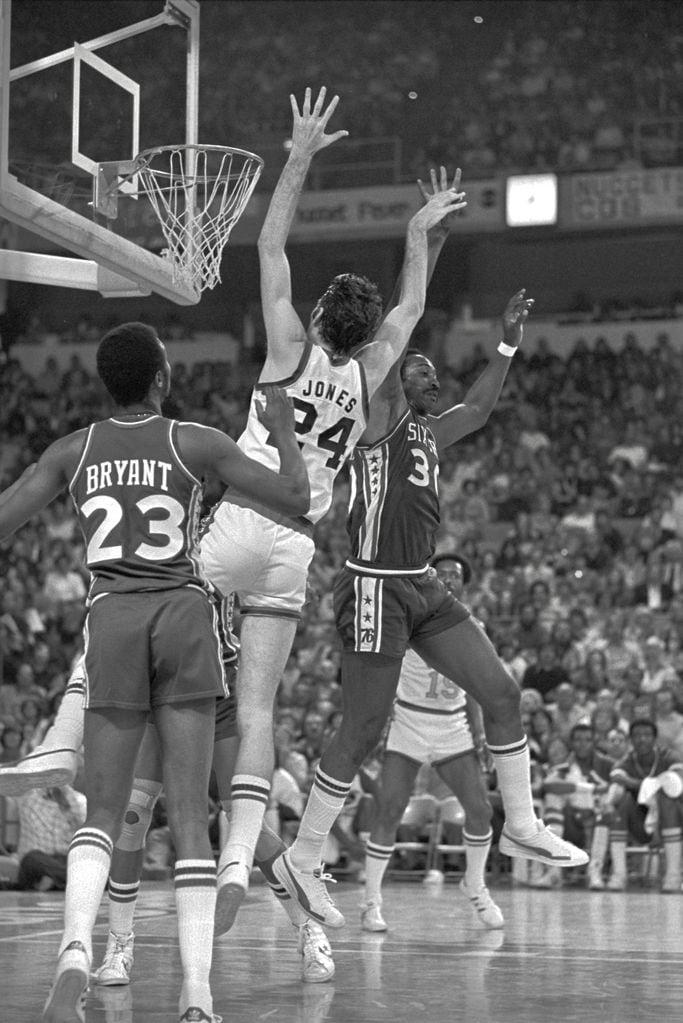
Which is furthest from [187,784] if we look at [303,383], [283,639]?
[303,383]

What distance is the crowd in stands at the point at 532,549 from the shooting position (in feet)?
49.7

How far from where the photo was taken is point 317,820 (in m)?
6.96

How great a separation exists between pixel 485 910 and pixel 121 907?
2910mm

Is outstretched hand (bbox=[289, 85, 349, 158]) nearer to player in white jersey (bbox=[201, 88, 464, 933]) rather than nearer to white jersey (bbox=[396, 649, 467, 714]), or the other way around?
player in white jersey (bbox=[201, 88, 464, 933])

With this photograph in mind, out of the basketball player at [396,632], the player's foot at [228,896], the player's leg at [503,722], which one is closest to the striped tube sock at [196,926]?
the player's foot at [228,896]

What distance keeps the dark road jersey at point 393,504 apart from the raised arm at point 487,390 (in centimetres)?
42

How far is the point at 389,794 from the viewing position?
9516 millimetres

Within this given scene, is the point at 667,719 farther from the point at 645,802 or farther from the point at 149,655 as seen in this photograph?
the point at 149,655

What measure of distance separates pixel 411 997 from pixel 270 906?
413cm

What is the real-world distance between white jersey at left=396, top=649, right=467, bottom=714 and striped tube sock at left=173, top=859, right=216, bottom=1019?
201 inches

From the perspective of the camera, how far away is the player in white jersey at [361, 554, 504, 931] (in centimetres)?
914

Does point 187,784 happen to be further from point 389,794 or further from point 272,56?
point 272,56

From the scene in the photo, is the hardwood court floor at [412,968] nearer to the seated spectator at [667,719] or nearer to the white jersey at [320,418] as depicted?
the white jersey at [320,418]

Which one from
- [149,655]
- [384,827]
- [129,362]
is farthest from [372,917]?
[129,362]
